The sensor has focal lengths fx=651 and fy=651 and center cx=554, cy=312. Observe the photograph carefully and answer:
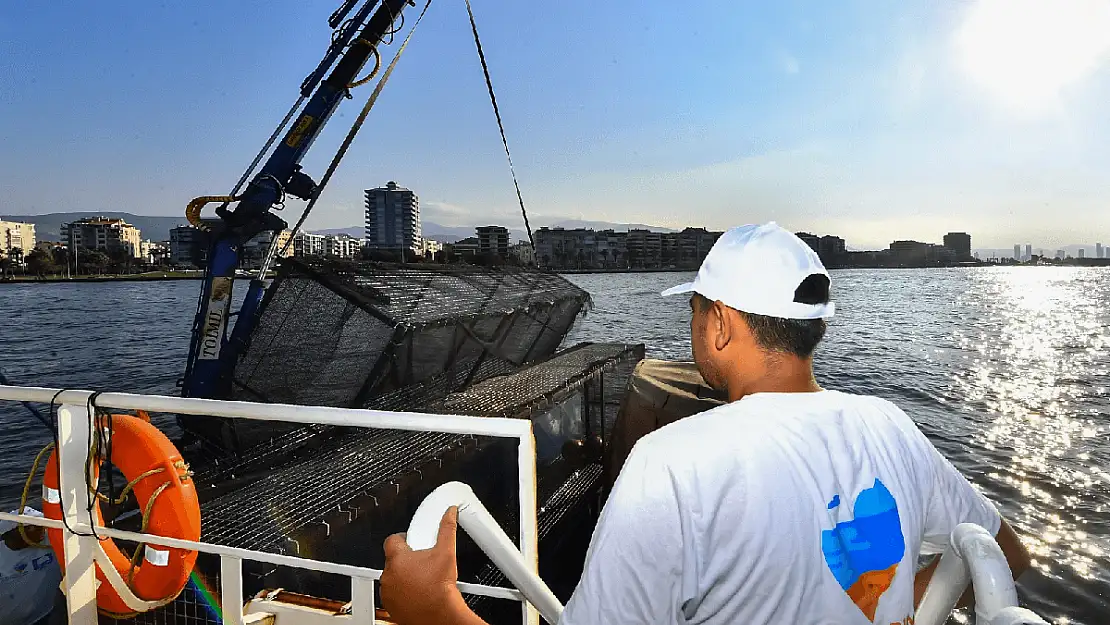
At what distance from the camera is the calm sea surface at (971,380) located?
10.7 metres

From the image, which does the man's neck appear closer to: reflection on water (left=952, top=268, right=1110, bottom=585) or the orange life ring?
the orange life ring

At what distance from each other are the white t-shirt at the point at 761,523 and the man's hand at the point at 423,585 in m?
0.24

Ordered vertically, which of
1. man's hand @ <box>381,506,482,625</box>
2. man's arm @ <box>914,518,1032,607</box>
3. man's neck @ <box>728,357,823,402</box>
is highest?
man's neck @ <box>728,357,823,402</box>

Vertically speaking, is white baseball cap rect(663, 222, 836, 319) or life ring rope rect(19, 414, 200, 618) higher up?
white baseball cap rect(663, 222, 836, 319)

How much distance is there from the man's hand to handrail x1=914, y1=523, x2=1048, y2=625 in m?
1.00

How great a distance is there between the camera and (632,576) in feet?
3.93

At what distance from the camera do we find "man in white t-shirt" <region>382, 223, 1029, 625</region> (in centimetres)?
121

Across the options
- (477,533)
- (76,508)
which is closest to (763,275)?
(477,533)

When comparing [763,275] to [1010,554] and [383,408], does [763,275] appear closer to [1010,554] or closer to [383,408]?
[1010,554]

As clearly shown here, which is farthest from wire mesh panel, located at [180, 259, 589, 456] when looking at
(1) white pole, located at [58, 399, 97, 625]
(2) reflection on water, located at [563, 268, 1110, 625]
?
(2) reflection on water, located at [563, 268, 1110, 625]

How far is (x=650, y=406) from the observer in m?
8.57

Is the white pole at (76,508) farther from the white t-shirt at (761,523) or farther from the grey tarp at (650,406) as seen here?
the grey tarp at (650,406)

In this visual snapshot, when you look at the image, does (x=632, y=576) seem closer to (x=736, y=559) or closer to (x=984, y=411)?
(x=736, y=559)

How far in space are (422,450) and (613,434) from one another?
395 centimetres
